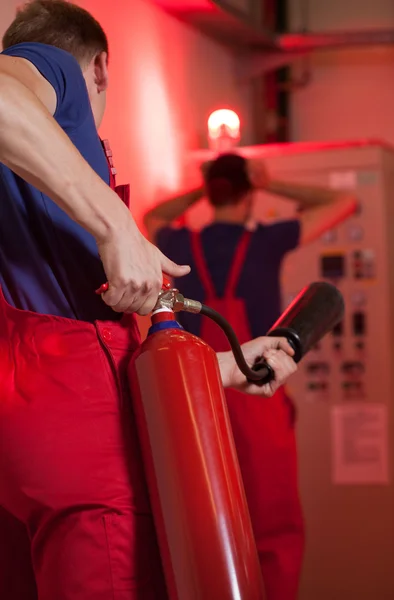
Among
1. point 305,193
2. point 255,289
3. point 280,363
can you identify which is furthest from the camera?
point 305,193

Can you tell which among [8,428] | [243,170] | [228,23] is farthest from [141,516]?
[228,23]

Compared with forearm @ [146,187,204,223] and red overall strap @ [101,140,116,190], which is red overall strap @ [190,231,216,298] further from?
red overall strap @ [101,140,116,190]

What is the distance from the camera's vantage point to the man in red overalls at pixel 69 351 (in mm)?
1025

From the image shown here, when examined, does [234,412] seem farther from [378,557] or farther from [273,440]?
[378,557]

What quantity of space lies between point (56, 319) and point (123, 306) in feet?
0.31

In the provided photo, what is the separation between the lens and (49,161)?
3.21ft

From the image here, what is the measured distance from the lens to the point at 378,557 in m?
3.16

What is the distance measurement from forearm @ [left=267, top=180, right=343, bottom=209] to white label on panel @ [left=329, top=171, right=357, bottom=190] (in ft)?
1.77

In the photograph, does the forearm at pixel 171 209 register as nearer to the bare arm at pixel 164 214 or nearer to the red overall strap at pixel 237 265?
the bare arm at pixel 164 214

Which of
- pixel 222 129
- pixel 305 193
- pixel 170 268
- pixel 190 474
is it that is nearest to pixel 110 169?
pixel 170 268

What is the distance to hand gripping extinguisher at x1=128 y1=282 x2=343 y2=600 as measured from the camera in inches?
42.2

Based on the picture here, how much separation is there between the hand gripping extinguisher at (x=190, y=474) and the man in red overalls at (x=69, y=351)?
4 cm

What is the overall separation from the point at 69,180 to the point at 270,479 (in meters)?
1.47

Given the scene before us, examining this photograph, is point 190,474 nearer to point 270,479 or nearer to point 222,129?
point 270,479
